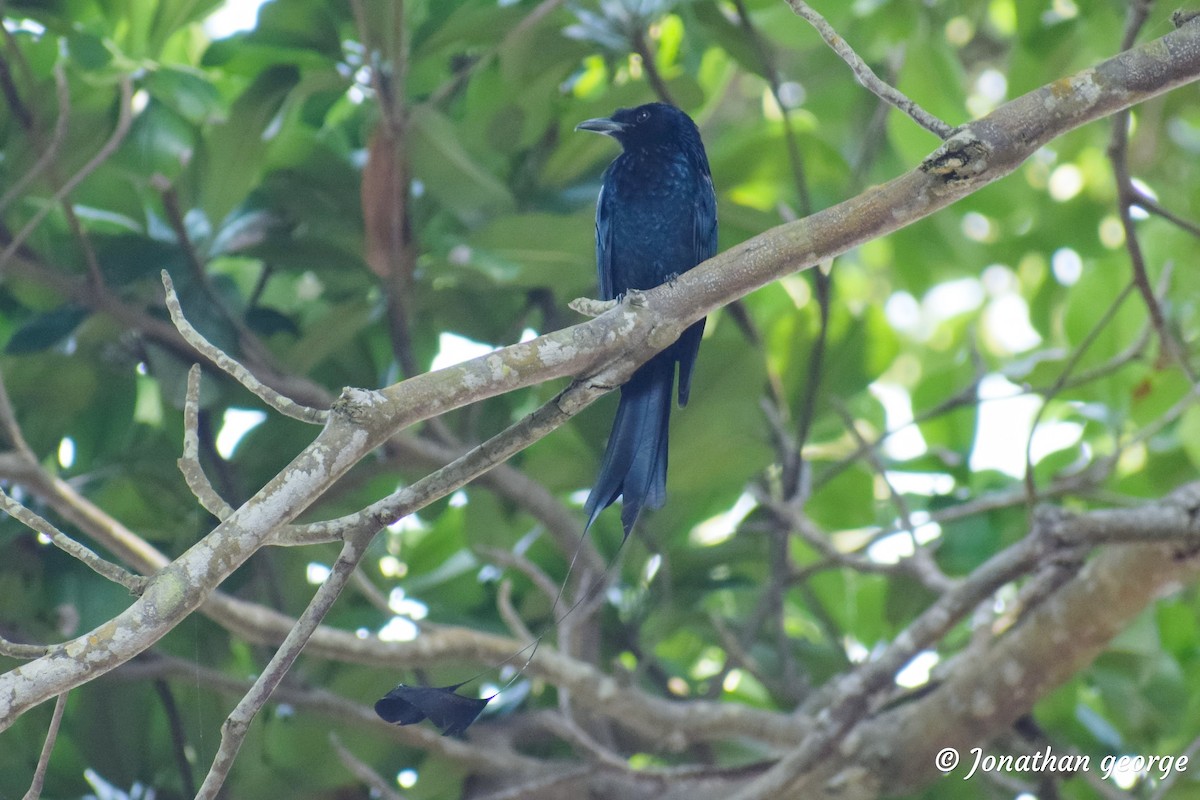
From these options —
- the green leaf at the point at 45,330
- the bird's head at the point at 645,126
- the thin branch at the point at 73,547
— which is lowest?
the thin branch at the point at 73,547

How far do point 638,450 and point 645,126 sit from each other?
1.29m

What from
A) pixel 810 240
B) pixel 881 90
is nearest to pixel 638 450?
pixel 810 240

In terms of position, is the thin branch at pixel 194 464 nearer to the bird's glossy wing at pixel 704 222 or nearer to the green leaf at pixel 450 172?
the green leaf at pixel 450 172

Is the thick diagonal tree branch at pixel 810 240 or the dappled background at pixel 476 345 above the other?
the dappled background at pixel 476 345

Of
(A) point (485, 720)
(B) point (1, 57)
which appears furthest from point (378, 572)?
→ (B) point (1, 57)

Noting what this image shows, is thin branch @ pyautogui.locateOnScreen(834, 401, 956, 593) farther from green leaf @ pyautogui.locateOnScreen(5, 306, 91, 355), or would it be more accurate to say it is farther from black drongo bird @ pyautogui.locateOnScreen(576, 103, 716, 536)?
green leaf @ pyautogui.locateOnScreen(5, 306, 91, 355)

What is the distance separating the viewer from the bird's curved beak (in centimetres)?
331

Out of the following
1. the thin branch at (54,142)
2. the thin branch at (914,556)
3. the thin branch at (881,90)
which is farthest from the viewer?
the thin branch at (914,556)

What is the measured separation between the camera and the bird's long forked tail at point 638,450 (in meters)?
2.28

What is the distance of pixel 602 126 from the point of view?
332cm

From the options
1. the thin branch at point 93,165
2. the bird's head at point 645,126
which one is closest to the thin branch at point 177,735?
the thin branch at point 93,165

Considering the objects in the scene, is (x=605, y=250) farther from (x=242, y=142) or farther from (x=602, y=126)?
(x=242, y=142)

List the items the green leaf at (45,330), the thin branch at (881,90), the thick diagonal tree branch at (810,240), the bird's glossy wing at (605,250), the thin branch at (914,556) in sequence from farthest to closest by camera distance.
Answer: the bird's glossy wing at (605,250) → the green leaf at (45,330) → the thin branch at (914,556) → the thin branch at (881,90) → the thick diagonal tree branch at (810,240)

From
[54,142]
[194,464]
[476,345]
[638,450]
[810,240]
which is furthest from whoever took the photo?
[476,345]
